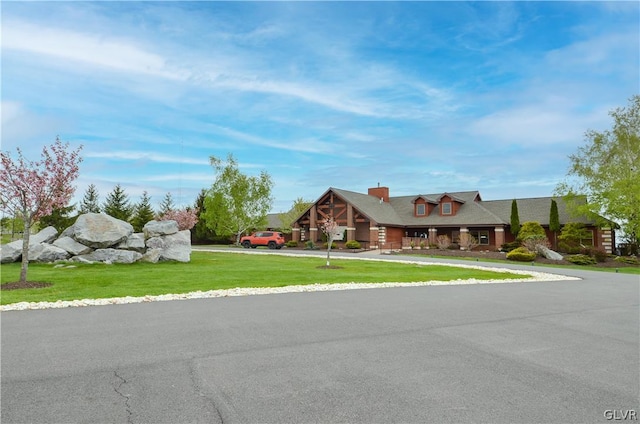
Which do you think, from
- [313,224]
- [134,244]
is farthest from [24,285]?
[313,224]

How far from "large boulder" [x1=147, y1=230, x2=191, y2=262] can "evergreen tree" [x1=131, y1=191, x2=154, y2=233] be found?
2642cm

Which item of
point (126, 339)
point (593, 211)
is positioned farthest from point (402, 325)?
point (593, 211)

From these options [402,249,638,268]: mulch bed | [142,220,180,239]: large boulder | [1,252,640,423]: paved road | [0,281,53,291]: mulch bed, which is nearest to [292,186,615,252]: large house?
[402,249,638,268]: mulch bed

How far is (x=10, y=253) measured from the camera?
63.3ft

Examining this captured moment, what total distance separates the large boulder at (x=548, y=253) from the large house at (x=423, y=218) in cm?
921

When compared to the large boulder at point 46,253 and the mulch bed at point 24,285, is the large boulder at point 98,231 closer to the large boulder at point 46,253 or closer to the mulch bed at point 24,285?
the large boulder at point 46,253

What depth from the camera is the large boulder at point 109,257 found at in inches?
779

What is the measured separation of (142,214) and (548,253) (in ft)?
144

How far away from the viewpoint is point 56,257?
19641 mm

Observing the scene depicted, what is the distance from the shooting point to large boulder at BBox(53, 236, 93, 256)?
20.1 meters

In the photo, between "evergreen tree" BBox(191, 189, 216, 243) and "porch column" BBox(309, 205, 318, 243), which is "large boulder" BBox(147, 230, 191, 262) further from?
"evergreen tree" BBox(191, 189, 216, 243)

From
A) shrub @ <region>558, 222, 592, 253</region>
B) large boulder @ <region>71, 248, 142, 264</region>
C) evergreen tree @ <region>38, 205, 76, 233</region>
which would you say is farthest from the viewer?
evergreen tree @ <region>38, 205, 76, 233</region>

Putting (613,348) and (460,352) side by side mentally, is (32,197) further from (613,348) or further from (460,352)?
(613,348)

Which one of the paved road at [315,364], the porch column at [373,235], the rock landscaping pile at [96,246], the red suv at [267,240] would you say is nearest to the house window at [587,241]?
the porch column at [373,235]
